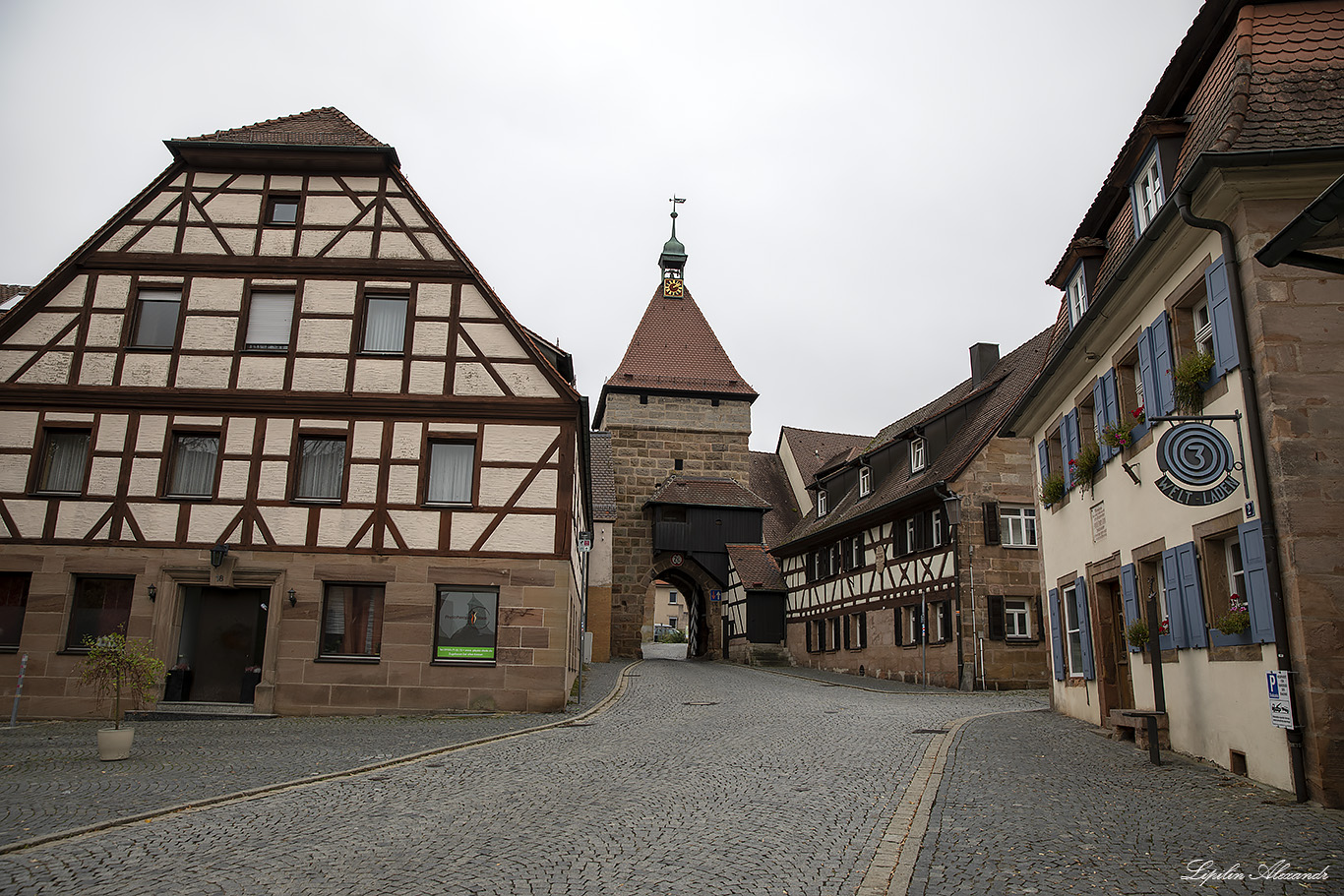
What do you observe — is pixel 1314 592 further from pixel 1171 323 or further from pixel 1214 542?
pixel 1171 323

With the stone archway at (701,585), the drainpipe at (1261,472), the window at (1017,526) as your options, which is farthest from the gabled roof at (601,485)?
the drainpipe at (1261,472)

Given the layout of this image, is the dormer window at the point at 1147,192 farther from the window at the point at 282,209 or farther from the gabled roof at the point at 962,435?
the window at the point at 282,209

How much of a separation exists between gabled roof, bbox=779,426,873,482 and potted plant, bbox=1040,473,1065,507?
28.6 metres

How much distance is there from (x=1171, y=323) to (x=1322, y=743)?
424 cm

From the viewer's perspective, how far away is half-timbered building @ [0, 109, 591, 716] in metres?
15.5

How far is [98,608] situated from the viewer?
15.7 m

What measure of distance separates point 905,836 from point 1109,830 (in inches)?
55.5

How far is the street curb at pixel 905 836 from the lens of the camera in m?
5.68

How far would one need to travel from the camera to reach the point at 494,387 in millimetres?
16406

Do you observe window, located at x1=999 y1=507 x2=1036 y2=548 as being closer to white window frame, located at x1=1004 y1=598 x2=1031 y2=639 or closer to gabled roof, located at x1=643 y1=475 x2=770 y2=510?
white window frame, located at x1=1004 y1=598 x2=1031 y2=639

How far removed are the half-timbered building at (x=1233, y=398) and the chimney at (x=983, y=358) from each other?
55.2 feet

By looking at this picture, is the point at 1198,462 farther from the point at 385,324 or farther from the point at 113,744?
the point at 385,324

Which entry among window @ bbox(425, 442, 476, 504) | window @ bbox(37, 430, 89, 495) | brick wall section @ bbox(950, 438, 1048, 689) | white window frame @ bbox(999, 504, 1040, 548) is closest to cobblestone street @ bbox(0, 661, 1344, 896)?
window @ bbox(425, 442, 476, 504)

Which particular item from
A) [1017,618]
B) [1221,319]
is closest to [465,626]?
[1221,319]
